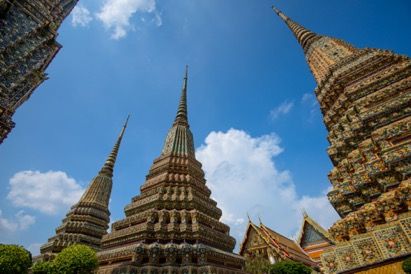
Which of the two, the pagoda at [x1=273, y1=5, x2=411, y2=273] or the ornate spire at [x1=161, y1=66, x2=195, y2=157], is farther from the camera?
the ornate spire at [x1=161, y1=66, x2=195, y2=157]

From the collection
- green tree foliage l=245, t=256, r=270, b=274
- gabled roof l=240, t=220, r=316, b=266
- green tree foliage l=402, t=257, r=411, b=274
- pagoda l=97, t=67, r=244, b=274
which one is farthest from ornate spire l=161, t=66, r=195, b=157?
green tree foliage l=402, t=257, r=411, b=274

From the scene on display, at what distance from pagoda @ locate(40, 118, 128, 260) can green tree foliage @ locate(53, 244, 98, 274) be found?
679cm

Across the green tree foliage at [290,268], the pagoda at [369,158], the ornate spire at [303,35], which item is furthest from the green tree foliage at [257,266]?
the ornate spire at [303,35]

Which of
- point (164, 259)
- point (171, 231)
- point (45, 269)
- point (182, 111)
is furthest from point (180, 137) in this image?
point (45, 269)

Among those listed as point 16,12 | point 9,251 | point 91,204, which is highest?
point 16,12

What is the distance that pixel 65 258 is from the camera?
39.8ft

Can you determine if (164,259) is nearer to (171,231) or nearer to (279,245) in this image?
(171,231)

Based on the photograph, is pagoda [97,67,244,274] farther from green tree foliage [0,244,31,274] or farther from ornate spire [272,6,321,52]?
ornate spire [272,6,321,52]

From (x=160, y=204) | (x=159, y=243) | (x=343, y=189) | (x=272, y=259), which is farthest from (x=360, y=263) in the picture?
(x=272, y=259)

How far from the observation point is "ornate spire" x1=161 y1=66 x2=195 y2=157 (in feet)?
59.8

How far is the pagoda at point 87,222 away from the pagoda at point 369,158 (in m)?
18.0

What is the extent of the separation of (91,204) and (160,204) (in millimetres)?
10356

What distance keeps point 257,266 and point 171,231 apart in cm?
920

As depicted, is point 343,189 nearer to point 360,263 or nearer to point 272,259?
point 360,263
